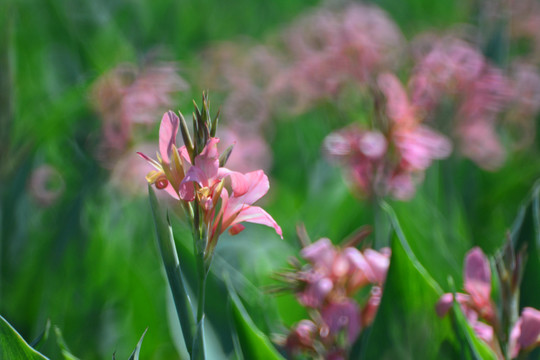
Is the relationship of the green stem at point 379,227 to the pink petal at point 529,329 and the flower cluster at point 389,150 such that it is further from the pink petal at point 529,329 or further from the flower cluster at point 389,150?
the pink petal at point 529,329

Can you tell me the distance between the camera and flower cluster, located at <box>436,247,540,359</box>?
0.50 m

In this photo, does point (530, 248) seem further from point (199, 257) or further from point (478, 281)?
→ point (199, 257)

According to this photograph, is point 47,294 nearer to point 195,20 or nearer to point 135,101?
point 135,101

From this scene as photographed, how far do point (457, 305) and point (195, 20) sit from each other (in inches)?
88.2

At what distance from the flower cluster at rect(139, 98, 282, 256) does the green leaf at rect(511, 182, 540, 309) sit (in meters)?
0.31

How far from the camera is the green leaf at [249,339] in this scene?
1.69 ft

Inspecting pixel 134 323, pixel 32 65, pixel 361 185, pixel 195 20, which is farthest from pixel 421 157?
pixel 195 20

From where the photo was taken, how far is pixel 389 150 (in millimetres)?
808

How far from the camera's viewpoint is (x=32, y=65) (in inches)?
69.5

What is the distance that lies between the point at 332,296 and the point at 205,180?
8.3 inches

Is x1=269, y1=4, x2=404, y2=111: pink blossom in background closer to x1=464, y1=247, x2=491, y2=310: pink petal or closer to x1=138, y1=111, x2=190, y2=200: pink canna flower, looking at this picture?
x1=464, y1=247, x2=491, y2=310: pink petal

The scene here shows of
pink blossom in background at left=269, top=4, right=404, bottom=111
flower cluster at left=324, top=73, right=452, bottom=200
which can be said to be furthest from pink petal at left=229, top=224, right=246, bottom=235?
pink blossom in background at left=269, top=4, right=404, bottom=111

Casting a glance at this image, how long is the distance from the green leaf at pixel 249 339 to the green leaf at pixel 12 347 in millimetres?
146

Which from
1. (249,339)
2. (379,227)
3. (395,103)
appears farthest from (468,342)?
(395,103)
